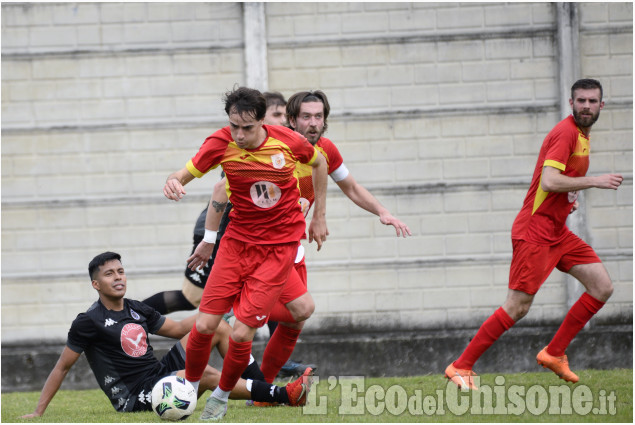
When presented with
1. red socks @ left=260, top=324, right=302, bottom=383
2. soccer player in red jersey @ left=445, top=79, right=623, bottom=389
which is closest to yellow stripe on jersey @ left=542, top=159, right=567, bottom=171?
soccer player in red jersey @ left=445, top=79, right=623, bottom=389

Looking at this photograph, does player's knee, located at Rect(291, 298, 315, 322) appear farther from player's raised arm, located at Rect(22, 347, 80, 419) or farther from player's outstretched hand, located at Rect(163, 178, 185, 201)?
player's raised arm, located at Rect(22, 347, 80, 419)

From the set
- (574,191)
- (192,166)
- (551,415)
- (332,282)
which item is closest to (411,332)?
(332,282)

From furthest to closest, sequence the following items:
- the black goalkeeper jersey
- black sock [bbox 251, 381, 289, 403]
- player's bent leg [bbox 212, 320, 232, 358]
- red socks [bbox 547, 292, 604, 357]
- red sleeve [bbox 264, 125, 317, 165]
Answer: red socks [bbox 547, 292, 604, 357]
player's bent leg [bbox 212, 320, 232, 358]
the black goalkeeper jersey
black sock [bbox 251, 381, 289, 403]
red sleeve [bbox 264, 125, 317, 165]

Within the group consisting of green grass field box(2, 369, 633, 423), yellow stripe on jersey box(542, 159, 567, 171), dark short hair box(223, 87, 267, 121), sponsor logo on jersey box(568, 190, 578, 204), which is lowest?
green grass field box(2, 369, 633, 423)

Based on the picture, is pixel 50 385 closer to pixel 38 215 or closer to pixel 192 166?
pixel 192 166

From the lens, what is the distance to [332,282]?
26.6ft

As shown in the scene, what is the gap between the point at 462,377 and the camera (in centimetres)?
598

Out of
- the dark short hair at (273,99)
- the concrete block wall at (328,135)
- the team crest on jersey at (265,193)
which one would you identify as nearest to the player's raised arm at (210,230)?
the team crest on jersey at (265,193)

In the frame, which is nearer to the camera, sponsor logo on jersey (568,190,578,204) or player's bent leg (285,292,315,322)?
player's bent leg (285,292,315,322)

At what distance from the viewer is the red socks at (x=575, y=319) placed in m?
6.16

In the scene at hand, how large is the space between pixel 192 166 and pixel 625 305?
4.57 meters

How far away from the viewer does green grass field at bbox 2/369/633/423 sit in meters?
5.06

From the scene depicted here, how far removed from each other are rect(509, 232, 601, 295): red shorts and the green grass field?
2.31 ft

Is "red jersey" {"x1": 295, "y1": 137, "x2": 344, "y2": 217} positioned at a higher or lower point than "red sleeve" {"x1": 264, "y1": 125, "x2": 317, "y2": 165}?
lower
